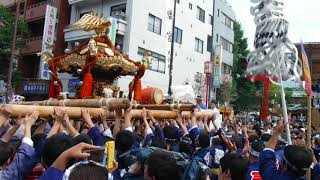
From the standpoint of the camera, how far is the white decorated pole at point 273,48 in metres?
5.49

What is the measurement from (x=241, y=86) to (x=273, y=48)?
30126 mm

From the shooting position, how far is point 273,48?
18.2 feet

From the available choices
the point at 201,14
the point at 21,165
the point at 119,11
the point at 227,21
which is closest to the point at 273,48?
the point at 21,165

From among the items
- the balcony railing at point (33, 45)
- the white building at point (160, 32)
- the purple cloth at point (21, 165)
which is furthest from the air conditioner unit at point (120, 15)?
the purple cloth at point (21, 165)

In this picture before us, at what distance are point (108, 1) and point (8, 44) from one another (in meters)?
6.50

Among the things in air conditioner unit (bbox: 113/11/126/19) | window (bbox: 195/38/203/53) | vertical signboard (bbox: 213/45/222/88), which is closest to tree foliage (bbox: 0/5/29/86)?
air conditioner unit (bbox: 113/11/126/19)

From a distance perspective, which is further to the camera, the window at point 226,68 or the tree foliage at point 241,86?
the tree foliage at point 241,86

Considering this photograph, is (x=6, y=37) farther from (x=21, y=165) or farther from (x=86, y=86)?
(x=21, y=165)

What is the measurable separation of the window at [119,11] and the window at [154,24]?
1866mm

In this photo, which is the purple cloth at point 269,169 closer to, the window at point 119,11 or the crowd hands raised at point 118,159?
the crowd hands raised at point 118,159

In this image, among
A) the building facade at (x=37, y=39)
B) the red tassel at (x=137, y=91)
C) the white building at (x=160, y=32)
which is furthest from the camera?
the building facade at (x=37, y=39)

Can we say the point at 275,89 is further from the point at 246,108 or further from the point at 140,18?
the point at 140,18

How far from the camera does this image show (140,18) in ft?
74.7

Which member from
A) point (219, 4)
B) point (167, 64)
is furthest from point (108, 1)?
point (219, 4)
